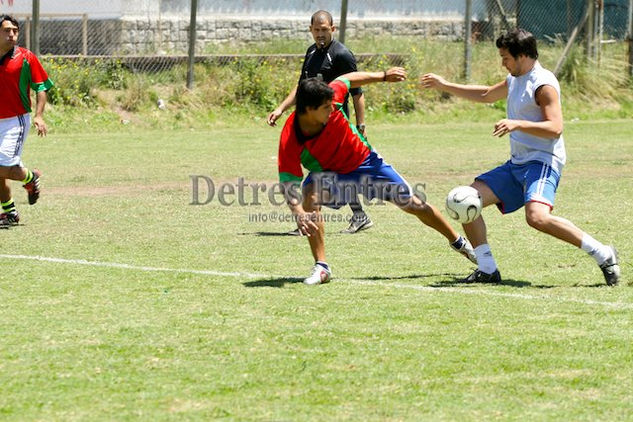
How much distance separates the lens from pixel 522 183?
8.10 m

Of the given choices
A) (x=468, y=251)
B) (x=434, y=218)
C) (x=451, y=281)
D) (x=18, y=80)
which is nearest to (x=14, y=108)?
(x=18, y=80)

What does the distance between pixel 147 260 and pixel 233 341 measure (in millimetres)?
3008

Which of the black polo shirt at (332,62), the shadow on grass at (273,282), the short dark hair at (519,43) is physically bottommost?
the shadow on grass at (273,282)

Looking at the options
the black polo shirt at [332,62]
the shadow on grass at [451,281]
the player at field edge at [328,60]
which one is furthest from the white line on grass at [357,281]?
the black polo shirt at [332,62]

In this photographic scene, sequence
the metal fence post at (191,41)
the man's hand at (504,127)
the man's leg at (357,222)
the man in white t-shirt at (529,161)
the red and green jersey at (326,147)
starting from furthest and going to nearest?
1. the metal fence post at (191,41)
2. the man's leg at (357,222)
3. the red and green jersey at (326,147)
4. the man in white t-shirt at (529,161)
5. the man's hand at (504,127)

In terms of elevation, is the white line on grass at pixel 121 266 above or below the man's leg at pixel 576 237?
below

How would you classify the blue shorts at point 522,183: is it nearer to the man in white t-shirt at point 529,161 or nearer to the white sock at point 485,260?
the man in white t-shirt at point 529,161

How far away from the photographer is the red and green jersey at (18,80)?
1116 cm

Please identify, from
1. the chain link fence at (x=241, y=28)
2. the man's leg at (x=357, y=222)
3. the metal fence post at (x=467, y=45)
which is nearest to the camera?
the man's leg at (x=357, y=222)

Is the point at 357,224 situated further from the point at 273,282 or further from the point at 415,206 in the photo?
the point at 273,282

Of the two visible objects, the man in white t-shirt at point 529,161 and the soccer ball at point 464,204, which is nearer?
the man in white t-shirt at point 529,161

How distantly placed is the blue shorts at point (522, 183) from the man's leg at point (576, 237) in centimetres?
10

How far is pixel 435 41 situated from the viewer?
89.7ft

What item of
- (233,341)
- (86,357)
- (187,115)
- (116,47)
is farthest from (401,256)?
(116,47)
